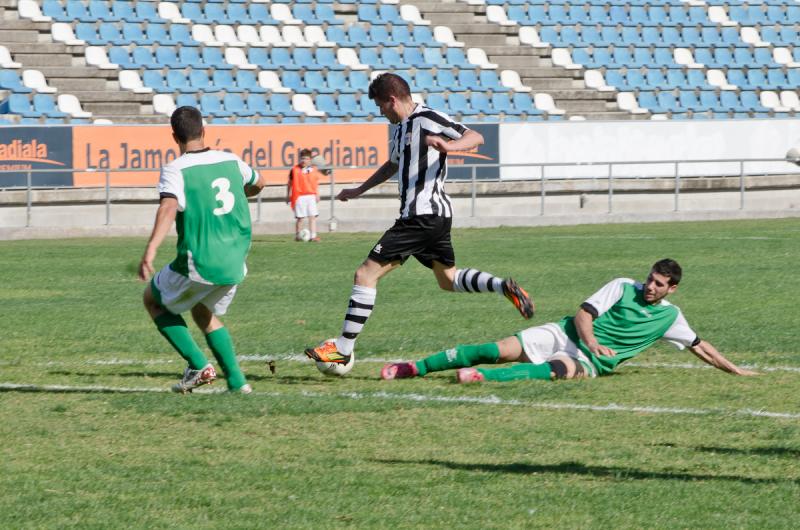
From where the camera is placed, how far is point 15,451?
7031mm

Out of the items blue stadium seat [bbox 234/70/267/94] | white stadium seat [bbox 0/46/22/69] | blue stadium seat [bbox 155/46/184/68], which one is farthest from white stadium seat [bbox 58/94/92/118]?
blue stadium seat [bbox 234/70/267/94]

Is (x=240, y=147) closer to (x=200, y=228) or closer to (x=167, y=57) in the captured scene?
(x=167, y=57)

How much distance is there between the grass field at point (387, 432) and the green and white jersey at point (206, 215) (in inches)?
30.6

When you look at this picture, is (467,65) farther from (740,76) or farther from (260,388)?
(260,388)

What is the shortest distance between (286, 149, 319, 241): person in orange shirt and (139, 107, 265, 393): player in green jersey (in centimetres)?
1708

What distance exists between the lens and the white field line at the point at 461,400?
807cm

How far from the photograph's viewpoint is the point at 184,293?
852 centimetres

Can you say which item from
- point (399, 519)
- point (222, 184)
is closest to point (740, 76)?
point (222, 184)

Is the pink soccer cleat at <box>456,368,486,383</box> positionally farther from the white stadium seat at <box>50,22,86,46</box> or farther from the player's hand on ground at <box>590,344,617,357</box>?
the white stadium seat at <box>50,22,86,46</box>

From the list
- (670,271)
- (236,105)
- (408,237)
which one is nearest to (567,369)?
(670,271)

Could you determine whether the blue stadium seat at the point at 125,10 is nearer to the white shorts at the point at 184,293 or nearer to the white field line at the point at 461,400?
the white field line at the point at 461,400

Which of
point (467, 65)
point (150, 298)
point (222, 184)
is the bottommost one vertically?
point (150, 298)

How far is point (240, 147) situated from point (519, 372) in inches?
832

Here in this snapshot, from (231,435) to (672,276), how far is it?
3.28 metres
